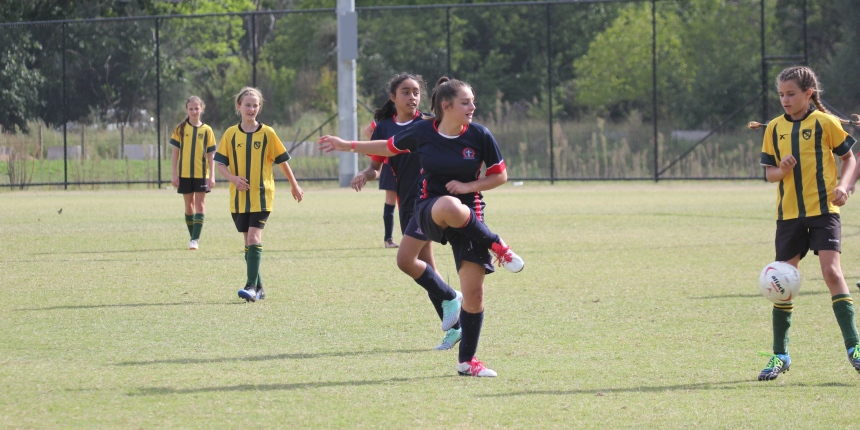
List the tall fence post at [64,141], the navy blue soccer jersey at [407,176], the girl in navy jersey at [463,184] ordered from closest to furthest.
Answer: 1. the girl in navy jersey at [463,184]
2. the navy blue soccer jersey at [407,176]
3. the tall fence post at [64,141]

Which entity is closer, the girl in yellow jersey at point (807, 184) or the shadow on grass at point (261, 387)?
the shadow on grass at point (261, 387)

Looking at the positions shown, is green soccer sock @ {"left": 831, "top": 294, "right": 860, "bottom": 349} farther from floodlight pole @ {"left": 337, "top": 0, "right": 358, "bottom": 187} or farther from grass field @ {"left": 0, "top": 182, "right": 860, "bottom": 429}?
floodlight pole @ {"left": 337, "top": 0, "right": 358, "bottom": 187}

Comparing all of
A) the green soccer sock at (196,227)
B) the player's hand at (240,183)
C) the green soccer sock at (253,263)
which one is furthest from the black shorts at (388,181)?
the green soccer sock at (253,263)

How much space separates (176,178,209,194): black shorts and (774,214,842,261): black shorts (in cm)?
797

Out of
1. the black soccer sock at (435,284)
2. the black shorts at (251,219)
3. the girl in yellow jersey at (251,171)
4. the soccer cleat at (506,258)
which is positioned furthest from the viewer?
the black shorts at (251,219)

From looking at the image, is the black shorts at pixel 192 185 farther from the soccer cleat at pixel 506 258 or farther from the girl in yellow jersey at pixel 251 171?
the soccer cleat at pixel 506 258

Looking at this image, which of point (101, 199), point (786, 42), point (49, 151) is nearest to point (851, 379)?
point (101, 199)

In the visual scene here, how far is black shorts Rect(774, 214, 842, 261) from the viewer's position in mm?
5316

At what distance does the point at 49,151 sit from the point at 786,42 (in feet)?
68.6

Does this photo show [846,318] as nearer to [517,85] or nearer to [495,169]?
[495,169]

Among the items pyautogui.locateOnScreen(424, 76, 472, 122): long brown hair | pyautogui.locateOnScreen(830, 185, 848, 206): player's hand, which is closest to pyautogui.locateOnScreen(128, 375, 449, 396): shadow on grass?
pyautogui.locateOnScreen(424, 76, 472, 122): long brown hair

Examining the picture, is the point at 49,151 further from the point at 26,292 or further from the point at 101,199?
the point at 26,292

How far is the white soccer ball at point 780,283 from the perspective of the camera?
520 cm

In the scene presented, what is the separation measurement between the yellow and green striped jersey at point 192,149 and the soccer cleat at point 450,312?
6600mm
